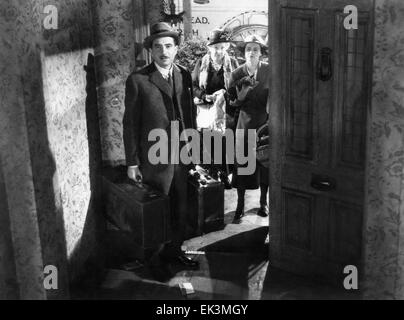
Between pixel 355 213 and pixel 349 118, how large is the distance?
0.67 metres

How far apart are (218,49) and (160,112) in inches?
60.5

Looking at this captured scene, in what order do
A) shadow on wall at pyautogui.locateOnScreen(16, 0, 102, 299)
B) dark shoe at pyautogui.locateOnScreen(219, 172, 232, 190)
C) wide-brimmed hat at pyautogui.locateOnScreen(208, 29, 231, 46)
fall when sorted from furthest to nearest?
dark shoe at pyautogui.locateOnScreen(219, 172, 232, 190) → wide-brimmed hat at pyautogui.locateOnScreen(208, 29, 231, 46) → shadow on wall at pyautogui.locateOnScreen(16, 0, 102, 299)

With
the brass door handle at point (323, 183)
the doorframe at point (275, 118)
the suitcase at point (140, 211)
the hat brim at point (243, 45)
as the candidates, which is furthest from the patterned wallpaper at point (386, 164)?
the hat brim at point (243, 45)

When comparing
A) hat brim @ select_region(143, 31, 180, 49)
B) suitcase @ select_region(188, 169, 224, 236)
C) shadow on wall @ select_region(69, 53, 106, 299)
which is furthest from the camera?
suitcase @ select_region(188, 169, 224, 236)

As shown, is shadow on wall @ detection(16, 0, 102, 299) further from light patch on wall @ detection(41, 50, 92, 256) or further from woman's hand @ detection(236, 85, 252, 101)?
woman's hand @ detection(236, 85, 252, 101)

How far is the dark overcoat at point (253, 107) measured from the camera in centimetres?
541

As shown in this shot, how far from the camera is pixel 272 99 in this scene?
4562mm

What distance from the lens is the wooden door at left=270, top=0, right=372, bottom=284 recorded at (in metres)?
4.11

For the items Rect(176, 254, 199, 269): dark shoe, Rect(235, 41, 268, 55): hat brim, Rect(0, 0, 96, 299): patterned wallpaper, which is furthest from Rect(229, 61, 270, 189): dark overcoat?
Rect(0, 0, 96, 299): patterned wallpaper

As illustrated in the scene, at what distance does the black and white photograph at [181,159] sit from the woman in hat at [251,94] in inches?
0.7

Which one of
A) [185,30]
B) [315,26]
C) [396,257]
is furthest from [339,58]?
[185,30]

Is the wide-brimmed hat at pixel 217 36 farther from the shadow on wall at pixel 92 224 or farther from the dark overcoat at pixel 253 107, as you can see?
the shadow on wall at pixel 92 224

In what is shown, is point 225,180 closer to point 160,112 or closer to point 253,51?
point 253,51

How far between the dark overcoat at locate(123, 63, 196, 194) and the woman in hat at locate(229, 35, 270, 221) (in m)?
0.92
